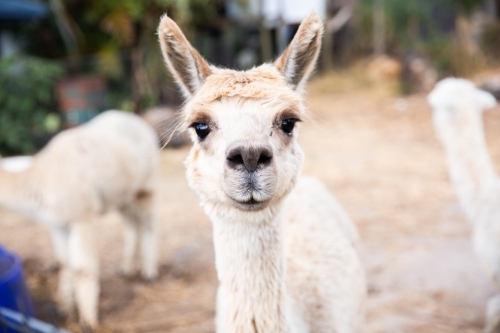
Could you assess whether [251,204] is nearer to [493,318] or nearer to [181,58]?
[181,58]

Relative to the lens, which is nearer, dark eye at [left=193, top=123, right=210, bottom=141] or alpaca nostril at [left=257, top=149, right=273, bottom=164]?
alpaca nostril at [left=257, top=149, right=273, bottom=164]

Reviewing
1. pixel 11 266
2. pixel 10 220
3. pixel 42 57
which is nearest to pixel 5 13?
pixel 42 57

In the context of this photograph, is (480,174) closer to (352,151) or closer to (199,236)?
(199,236)

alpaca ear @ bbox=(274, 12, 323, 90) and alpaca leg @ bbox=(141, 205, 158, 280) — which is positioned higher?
alpaca ear @ bbox=(274, 12, 323, 90)

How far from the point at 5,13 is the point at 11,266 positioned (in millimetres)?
6135

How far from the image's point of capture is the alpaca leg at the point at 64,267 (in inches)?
138

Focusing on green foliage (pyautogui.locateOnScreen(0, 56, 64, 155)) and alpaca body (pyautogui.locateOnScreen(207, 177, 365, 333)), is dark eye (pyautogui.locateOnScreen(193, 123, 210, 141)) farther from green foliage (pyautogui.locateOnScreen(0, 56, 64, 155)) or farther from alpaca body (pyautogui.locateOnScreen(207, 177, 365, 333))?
green foliage (pyautogui.locateOnScreen(0, 56, 64, 155))

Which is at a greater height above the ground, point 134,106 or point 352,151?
point 134,106

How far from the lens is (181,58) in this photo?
2.02 metres

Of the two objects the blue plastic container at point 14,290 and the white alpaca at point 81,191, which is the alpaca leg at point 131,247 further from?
the blue plastic container at point 14,290

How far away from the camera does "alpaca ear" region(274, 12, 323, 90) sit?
193cm

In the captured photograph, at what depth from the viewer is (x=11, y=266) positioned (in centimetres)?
319

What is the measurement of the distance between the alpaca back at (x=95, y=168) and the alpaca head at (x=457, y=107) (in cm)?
227

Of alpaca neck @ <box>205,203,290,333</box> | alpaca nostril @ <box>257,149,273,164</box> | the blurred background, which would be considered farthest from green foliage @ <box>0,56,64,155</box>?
alpaca nostril @ <box>257,149,273,164</box>
